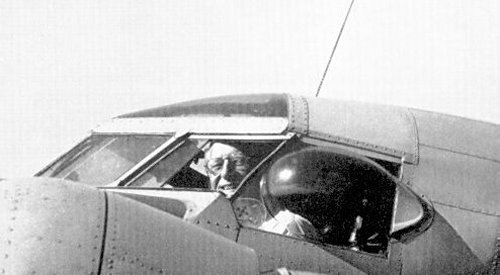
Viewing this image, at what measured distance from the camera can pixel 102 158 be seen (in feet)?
22.9

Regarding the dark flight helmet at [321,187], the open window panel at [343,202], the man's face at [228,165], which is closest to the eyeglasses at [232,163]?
the man's face at [228,165]

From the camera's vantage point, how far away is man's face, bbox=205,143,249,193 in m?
6.64

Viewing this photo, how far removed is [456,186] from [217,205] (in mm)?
1995

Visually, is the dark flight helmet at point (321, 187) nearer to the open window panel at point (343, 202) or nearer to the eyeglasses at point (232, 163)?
the open window panel at point (343, 202)

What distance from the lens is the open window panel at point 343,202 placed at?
6.15 meters

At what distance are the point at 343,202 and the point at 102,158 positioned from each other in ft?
6.88

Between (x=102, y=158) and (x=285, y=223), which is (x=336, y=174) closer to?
(x=285, y=223)

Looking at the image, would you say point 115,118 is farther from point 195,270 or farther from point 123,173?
point 195,270

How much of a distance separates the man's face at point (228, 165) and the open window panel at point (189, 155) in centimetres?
3

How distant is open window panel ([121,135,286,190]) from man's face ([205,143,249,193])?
26 millimetres

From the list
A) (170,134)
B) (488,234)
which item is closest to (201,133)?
(170,134)

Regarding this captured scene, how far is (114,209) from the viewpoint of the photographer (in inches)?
194

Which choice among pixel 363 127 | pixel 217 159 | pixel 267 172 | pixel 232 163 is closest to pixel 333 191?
pixel 267 172

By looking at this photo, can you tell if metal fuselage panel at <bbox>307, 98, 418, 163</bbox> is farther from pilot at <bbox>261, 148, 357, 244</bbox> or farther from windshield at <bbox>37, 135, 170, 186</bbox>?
windshield at <bbox>37, 135, 170, 186</bbox>
